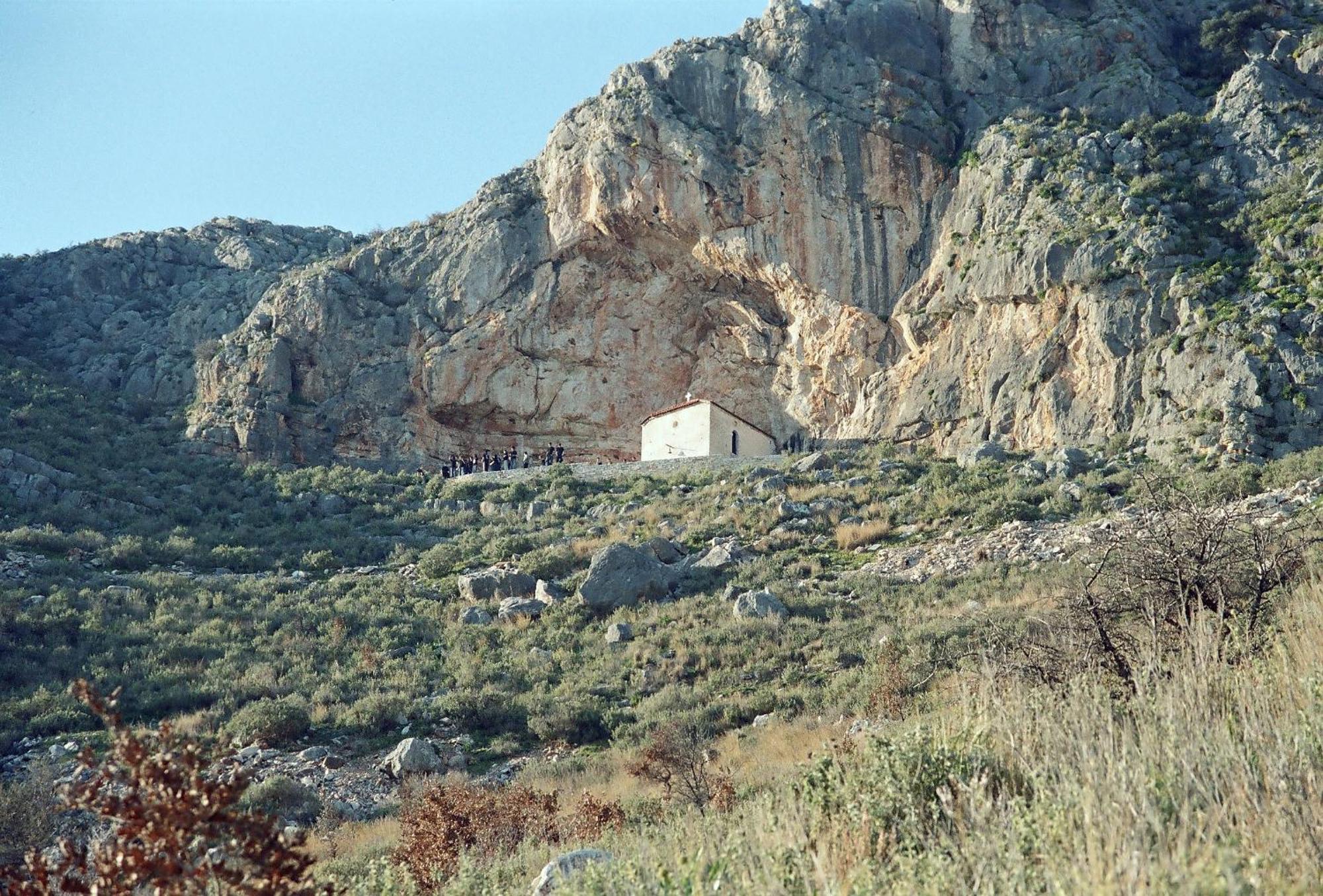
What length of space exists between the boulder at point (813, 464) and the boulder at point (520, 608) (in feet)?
35.7

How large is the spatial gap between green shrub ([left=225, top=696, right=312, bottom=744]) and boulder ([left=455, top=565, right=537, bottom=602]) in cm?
672

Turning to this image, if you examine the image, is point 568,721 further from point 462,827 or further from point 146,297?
point 146,297

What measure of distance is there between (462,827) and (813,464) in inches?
862

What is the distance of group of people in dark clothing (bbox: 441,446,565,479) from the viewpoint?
37.1 metres

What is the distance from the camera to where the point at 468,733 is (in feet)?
47.2

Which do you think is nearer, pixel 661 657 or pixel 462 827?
pixel 462 827

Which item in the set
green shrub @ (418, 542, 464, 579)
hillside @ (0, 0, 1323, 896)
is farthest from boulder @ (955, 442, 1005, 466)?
green shrub @ (418, 542, 464, 579)

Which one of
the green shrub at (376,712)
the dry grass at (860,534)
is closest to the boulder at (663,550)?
the dry grass at (860,534)

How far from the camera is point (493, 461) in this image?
126 ft

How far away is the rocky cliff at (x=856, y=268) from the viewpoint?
A: 28.0 meters

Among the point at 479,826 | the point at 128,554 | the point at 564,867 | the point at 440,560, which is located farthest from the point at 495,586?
the point at 564,867

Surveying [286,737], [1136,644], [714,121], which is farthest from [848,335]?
[1136,644]

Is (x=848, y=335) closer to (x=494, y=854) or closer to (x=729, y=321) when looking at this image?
(x=729, y=321)

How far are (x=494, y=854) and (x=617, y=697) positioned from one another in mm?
7380
